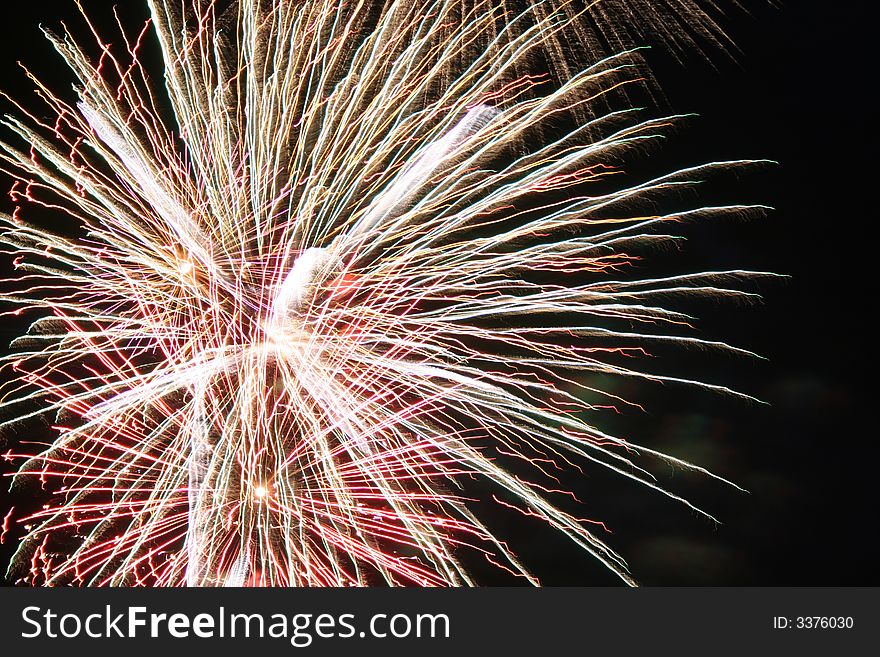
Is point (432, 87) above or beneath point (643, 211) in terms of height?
above

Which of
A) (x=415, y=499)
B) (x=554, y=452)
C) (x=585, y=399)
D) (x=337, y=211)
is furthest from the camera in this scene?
(x=585, y=399)

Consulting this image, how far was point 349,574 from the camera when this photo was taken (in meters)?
4.01

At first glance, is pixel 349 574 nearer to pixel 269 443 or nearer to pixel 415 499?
pixel 415 499

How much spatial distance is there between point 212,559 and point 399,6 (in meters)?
3.96

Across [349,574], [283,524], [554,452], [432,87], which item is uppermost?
[432,87]

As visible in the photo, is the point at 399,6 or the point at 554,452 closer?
the point at 399,6

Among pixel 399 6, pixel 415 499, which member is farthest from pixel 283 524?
pixel 399 6

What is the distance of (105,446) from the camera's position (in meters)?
4.11

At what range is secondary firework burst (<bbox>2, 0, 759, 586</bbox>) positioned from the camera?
3678mm

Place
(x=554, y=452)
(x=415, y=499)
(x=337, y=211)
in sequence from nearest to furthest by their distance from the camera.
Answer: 1. (x=337, y=211)
2. (x=415, y=499)
3. (x=554, y=452)

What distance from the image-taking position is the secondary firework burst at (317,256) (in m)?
3.68

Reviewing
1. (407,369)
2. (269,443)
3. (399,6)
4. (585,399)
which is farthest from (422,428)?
(399,6)

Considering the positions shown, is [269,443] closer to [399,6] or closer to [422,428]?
[422,428]

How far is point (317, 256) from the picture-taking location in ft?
11.9
